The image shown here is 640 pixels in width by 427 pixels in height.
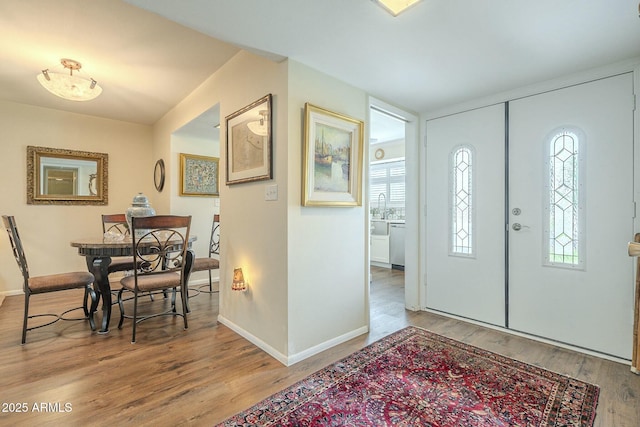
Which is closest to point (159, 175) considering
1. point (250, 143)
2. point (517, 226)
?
point (250, 143)

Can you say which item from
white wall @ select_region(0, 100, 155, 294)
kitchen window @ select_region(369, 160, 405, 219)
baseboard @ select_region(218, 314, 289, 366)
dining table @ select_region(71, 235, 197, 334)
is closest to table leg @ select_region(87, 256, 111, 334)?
dining table @ select_region(71, 235, 197, 334)

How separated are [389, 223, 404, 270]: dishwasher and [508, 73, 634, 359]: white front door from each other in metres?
2.89

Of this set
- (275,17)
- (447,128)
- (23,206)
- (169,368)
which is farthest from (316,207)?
(23,206)

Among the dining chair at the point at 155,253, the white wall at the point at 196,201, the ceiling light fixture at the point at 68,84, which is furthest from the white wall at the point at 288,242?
the white wall at the point at 196,201

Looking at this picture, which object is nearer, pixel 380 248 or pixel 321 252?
pixel 321 252

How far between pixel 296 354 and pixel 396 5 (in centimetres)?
231

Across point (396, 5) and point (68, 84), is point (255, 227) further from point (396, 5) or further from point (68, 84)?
point (68, 84)

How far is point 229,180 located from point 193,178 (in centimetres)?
193

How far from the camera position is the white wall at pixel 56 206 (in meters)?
3.95

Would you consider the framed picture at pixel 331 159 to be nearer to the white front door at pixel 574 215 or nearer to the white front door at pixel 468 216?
the white front door at pixel 468 216

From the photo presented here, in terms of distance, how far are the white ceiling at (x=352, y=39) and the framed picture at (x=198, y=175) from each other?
53.0 inches

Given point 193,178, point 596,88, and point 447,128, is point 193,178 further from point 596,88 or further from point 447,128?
point 596,88

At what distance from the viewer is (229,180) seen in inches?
108

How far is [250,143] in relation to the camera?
2.50 m
